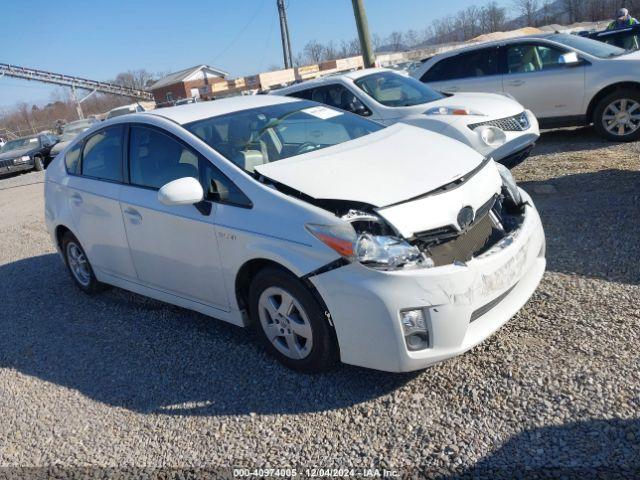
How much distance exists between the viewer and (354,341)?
3.04 m

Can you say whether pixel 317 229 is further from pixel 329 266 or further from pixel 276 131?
pixel 276 131

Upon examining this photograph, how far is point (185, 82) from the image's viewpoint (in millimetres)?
66875

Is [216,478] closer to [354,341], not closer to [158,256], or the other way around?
[354,341]

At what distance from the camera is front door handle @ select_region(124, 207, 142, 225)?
165 inches

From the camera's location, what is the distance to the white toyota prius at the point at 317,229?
294 cm

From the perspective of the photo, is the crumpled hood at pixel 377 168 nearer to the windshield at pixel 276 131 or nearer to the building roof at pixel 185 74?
the windshield at pixel 276 131

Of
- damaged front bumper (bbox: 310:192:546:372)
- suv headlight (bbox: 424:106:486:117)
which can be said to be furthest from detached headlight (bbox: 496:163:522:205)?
suv headlight (bbox: 424:106:486:117)

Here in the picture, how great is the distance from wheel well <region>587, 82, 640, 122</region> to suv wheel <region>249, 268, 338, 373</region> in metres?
6.97

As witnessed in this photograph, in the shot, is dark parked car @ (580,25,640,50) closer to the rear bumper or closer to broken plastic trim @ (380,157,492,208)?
the rear bumper

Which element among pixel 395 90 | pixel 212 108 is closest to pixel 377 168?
pixel 212 108

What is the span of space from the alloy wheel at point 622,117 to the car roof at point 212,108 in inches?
221

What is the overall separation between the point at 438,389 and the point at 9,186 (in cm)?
1777

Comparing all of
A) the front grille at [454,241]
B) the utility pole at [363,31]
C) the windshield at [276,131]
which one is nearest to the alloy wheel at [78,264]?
the windshield at [276,131]

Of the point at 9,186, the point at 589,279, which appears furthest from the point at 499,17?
the point at 589,279
